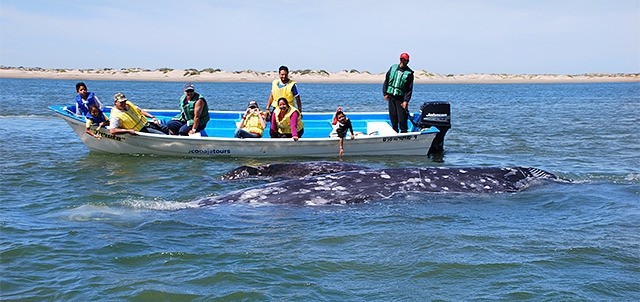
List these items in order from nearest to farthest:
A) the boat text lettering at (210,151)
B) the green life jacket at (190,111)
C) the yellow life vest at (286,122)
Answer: the yellow life vest at (286,122)
the boat text lettering at (210,151)
the green life jacket at (190,111)

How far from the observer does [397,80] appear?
16.0 meters

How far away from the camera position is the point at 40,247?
702cm

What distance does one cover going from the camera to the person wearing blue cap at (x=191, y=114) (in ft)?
50.1

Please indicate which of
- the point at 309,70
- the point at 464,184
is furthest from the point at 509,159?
the point at 309,70

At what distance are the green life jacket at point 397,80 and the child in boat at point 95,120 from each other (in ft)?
22.6

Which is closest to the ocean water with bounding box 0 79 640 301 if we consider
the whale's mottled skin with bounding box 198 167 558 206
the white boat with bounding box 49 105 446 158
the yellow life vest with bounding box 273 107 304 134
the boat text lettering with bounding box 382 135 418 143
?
the whale's mottled skin with bounding box 198 167 558 206

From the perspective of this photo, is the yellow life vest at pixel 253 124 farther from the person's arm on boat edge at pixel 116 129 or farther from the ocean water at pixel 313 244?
the ocean water at pixel 313 244

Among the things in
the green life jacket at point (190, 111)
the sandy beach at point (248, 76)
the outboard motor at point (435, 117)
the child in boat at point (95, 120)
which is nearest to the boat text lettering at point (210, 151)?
the green life jacket at point (190, 111)

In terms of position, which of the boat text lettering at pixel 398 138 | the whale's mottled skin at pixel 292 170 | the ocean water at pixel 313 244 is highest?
the boat text lettering at pixel 398 138

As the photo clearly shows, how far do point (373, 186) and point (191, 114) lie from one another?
7.84m

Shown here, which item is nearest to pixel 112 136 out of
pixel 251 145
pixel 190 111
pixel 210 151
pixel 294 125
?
pixel 190 111

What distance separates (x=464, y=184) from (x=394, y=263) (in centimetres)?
295

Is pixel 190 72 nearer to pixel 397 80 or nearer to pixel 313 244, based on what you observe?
pixel 397 80

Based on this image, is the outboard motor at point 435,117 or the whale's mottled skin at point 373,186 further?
the outboard motor at point 435,117
